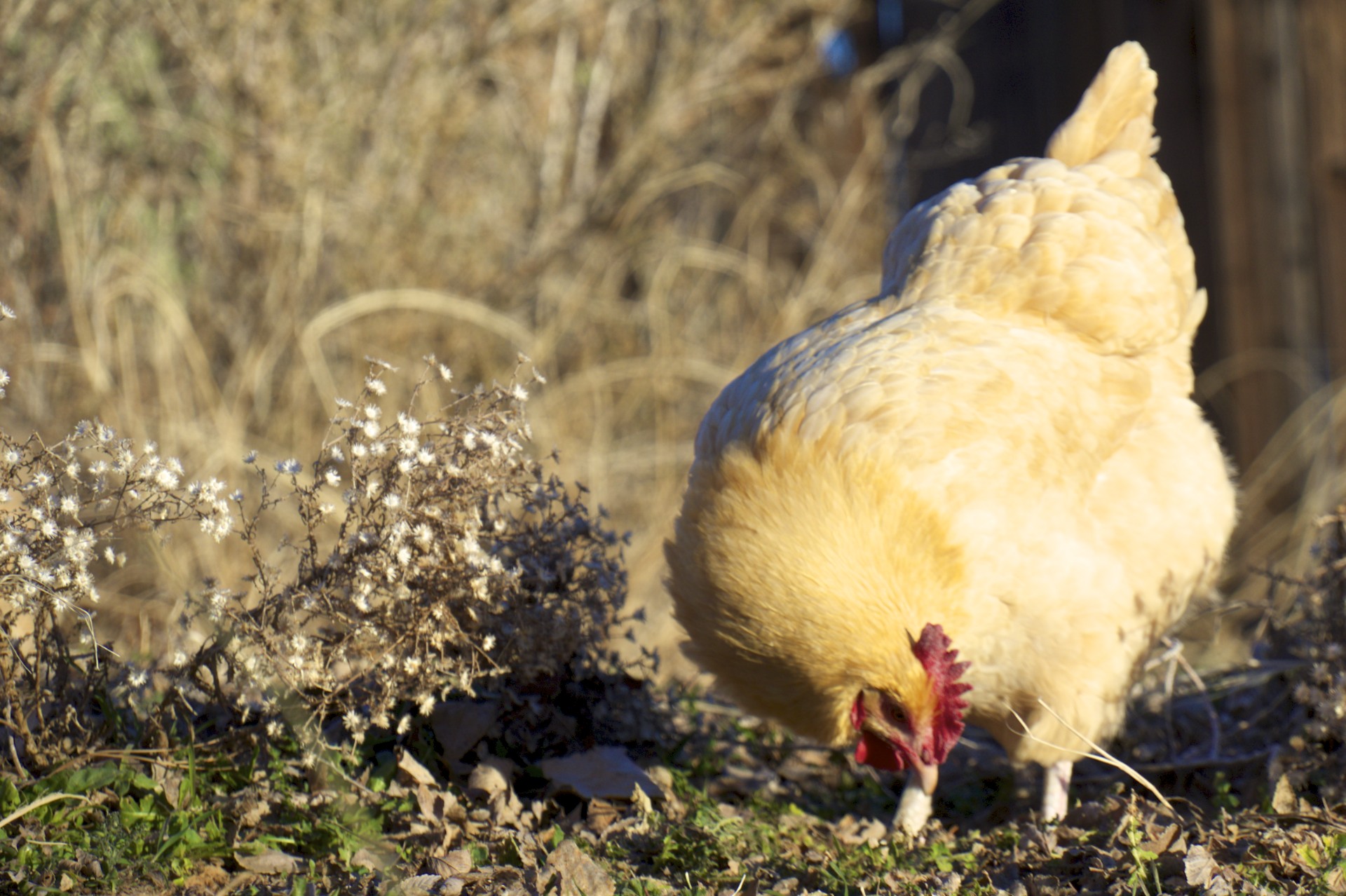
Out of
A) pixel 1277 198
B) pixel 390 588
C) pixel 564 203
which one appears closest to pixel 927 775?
pixel 390 588

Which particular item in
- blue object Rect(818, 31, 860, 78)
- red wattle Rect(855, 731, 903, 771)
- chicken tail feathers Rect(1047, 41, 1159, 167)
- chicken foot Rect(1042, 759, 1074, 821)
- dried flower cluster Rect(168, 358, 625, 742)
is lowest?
chicken foot Rect(1042, 759, 1074, 821)

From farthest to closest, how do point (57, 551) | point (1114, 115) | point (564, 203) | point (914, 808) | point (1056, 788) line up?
point (564, 203)
point (1114, 115)
point (1056, 788)
point (914, 808)
point (57, 551)

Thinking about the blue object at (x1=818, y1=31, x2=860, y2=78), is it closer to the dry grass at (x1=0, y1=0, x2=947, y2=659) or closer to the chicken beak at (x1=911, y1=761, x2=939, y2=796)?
the dry grass at (x1=0, y1=0, x2=947, y2=659)

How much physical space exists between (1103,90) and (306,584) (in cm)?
275

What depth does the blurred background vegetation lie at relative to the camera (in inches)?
167

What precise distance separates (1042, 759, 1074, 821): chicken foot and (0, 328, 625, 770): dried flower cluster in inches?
49.2

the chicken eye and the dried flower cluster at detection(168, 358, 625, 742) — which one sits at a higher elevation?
the dried flower cluster at detection(168, 358, 625, 742)

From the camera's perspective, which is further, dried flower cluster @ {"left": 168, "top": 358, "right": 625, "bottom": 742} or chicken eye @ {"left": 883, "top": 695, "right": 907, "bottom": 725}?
chicken eye @ {"left": 883, "top": 695, "right": 907, "bottom": 725}

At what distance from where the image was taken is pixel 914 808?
2.63 m

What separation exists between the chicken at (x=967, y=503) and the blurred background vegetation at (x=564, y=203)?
190 centimetres

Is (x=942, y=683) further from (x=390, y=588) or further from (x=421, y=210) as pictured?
(x=421, y=210)

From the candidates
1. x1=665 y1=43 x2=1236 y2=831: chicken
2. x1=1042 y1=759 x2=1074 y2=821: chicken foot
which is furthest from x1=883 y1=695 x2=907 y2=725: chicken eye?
x1=1042 y1=759 x2=1074 y2=821: chicken foot

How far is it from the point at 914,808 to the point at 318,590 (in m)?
1.44

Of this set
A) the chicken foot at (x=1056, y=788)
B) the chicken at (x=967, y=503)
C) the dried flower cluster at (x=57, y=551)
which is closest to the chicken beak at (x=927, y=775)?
the chicken at (x=967, y=503)
